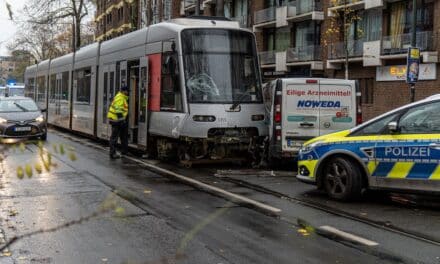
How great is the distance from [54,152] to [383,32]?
3196 centimetres

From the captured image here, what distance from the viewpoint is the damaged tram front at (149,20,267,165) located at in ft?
40.0

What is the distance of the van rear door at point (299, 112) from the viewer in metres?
12.2

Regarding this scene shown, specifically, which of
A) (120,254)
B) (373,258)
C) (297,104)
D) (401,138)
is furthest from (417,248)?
(297,104)

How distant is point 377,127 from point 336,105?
412 cm

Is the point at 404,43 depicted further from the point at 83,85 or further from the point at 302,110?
the point at 302,110

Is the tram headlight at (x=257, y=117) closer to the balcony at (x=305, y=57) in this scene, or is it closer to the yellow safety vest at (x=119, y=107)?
the yellow safety vest at (x=119, y=107)

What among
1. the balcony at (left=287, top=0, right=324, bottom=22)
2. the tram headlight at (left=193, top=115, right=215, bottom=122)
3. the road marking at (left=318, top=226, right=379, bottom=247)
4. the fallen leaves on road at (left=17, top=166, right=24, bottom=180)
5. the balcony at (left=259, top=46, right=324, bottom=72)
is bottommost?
the road marking at (left=318, top=226, right=379, bottom=247)

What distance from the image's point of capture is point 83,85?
20578 millimetres

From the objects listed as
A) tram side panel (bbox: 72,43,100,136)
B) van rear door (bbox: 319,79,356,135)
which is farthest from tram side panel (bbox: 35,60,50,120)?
van rear door (bbox: 319,79,356,135)

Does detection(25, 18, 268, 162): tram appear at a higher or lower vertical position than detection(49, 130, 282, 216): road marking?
higher

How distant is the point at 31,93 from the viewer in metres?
33.8

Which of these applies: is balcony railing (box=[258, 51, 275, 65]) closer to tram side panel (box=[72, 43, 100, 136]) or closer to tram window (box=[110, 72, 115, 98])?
tram side panel (box=[72, 43, 100, 136])

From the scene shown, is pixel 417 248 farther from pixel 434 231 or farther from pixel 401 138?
pixel 401 138

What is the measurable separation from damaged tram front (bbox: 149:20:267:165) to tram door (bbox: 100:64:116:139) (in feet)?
13.9
